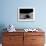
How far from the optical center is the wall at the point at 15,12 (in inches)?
170

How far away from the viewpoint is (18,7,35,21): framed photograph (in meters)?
4.30


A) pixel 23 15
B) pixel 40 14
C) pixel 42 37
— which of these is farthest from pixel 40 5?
pixel 42 37

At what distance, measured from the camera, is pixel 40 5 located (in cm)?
434

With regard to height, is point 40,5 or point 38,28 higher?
point 40,5

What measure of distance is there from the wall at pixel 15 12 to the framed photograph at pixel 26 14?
0.12 metres

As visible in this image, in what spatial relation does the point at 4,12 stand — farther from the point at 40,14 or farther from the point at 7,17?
the point at 40,14

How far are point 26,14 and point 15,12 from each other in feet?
1.22

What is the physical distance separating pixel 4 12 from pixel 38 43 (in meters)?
1.51

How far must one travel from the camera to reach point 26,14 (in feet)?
14.2

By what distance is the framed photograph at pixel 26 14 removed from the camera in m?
4.30

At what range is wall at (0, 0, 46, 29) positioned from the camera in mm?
4316

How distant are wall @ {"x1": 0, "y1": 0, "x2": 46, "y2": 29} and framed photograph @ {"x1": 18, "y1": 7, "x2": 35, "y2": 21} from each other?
117 millimetres

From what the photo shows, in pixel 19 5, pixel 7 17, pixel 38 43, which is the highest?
pixel 19 5

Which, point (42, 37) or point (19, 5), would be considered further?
point (19, 5)
